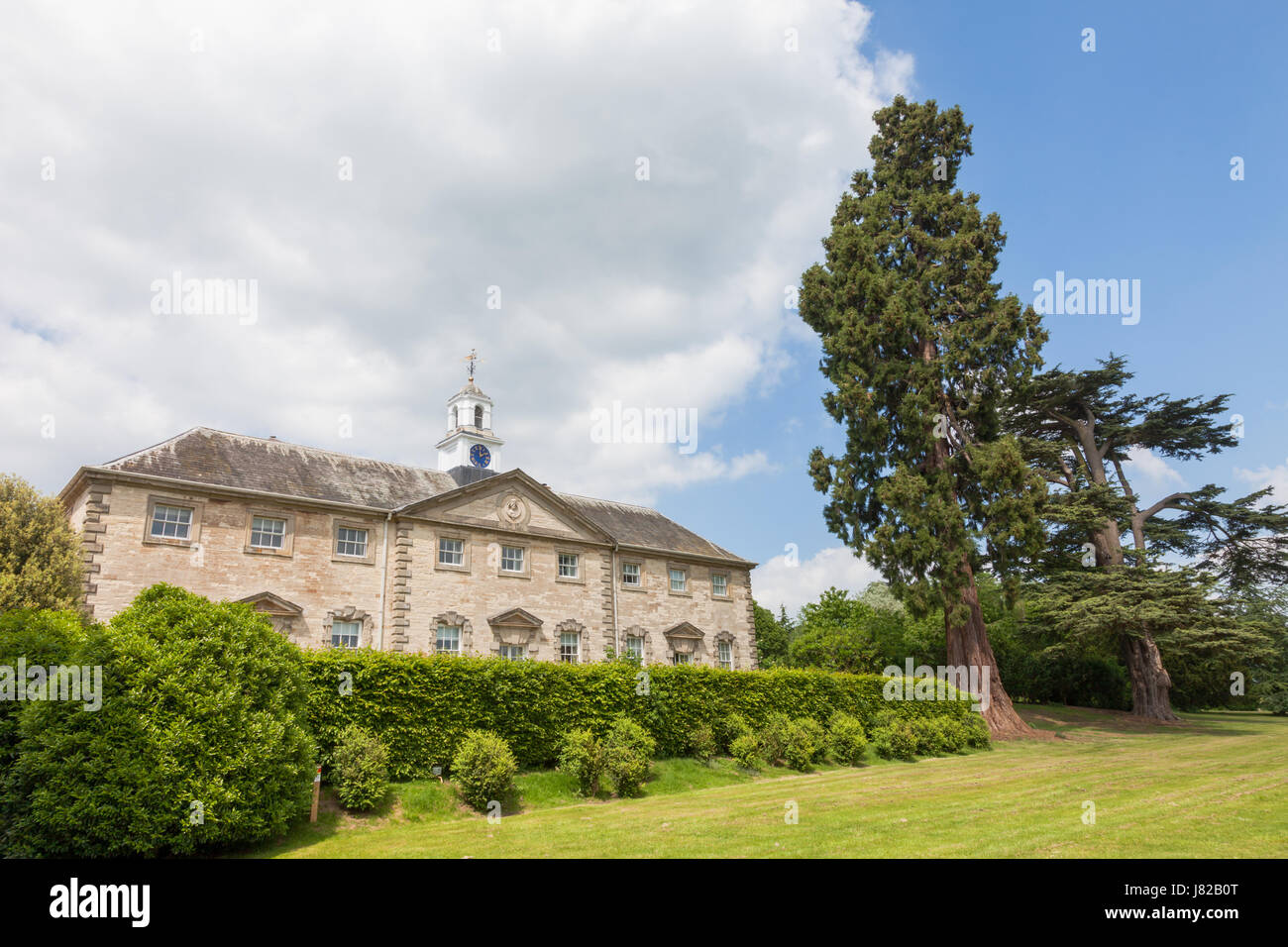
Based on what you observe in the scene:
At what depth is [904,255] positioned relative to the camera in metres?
30.7

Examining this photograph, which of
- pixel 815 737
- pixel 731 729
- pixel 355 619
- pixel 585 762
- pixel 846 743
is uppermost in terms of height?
pixel 355 619

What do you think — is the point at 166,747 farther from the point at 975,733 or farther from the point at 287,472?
the point at 975,733

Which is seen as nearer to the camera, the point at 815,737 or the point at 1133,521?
the point at 815,737

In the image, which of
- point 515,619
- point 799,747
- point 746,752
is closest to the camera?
point 746,752

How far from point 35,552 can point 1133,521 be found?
149 ft

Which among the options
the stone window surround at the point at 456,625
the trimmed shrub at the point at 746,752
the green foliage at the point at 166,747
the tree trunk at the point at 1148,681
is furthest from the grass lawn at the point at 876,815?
the tree trunk at the point at 1148,681

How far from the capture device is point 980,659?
28.2 metres

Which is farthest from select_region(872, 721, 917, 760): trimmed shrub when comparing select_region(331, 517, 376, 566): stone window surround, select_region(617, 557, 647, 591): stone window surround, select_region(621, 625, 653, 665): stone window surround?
select_region(331, 517, 376, 566): stone window surround

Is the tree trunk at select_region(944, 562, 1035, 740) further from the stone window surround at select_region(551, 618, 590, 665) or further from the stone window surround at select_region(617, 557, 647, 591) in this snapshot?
the stone window surround at select_region(551, 618, 590, 665)

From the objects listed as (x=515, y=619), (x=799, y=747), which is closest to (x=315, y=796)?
(x=799, y=747)

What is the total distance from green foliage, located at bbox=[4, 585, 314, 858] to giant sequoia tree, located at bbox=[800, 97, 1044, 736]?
21845 mm

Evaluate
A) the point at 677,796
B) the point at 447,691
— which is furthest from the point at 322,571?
the point at 677,796
